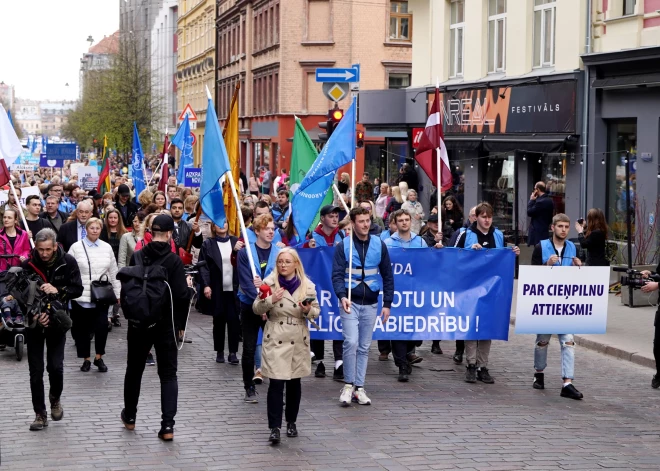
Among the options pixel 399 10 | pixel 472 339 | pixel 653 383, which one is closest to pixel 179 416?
pixel 472 339

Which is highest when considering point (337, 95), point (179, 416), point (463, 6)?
point (463, 6)

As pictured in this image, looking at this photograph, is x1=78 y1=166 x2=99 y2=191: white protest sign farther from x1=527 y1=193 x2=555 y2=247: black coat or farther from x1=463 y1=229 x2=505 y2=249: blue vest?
x1=463 y1=229 x2=505 y2=249: blue vest

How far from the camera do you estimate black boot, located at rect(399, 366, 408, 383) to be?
11.6 meters

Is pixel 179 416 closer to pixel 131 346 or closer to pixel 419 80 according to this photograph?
pixel 131 346

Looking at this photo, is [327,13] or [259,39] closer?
[327,13]

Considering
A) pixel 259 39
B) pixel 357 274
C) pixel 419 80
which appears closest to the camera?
pixel 357 274

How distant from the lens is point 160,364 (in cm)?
912

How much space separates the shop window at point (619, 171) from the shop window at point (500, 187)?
3.18m

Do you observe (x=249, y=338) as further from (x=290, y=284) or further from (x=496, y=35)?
(x=496, y=35)

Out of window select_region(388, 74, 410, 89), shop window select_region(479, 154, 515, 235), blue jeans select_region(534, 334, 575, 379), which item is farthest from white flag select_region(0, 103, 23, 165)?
window select_region(388, 74, 410, 89)

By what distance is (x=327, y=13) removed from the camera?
48.8m

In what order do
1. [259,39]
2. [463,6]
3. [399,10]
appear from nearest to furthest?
[463,6] → [399,10] → [259,39]

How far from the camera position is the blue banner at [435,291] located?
12.0 metres

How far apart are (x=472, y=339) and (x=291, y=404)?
3.33 m
